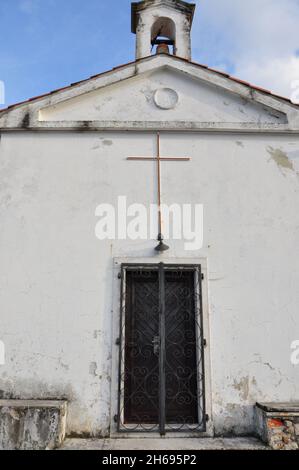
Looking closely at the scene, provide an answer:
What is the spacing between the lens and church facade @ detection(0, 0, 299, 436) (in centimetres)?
508

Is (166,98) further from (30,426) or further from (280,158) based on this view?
(30,426)

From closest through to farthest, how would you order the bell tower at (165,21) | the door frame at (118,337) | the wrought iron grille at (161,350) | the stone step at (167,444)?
1. the stone step at (167,444)
2. the door frame at (118,337)
3. the wrought iron grille at (161,350)
4. the bell tower at (165,21)

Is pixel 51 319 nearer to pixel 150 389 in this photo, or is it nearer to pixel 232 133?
pixel 150 389

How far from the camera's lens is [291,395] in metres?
5.08

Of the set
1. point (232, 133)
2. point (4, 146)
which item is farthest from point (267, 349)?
point (4, 146)

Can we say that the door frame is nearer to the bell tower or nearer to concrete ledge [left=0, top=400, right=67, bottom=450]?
concrete ledge [left=0, top=400, right=67, bottom=450]

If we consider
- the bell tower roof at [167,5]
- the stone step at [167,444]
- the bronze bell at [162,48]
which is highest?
the bell tower roof at [167,5]

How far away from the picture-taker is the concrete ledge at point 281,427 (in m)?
4.48

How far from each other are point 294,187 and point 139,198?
244 centimetres

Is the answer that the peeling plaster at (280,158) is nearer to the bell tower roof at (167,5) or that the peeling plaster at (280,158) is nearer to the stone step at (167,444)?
the bell tower roof at (167,5)

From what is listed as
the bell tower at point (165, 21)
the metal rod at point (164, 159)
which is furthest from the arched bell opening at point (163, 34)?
the metal rod at point (164, 159)

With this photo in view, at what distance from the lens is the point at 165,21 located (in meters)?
7.48

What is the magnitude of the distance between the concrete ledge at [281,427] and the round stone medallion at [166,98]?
4.77 meters

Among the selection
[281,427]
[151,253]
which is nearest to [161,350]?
[151,253]
